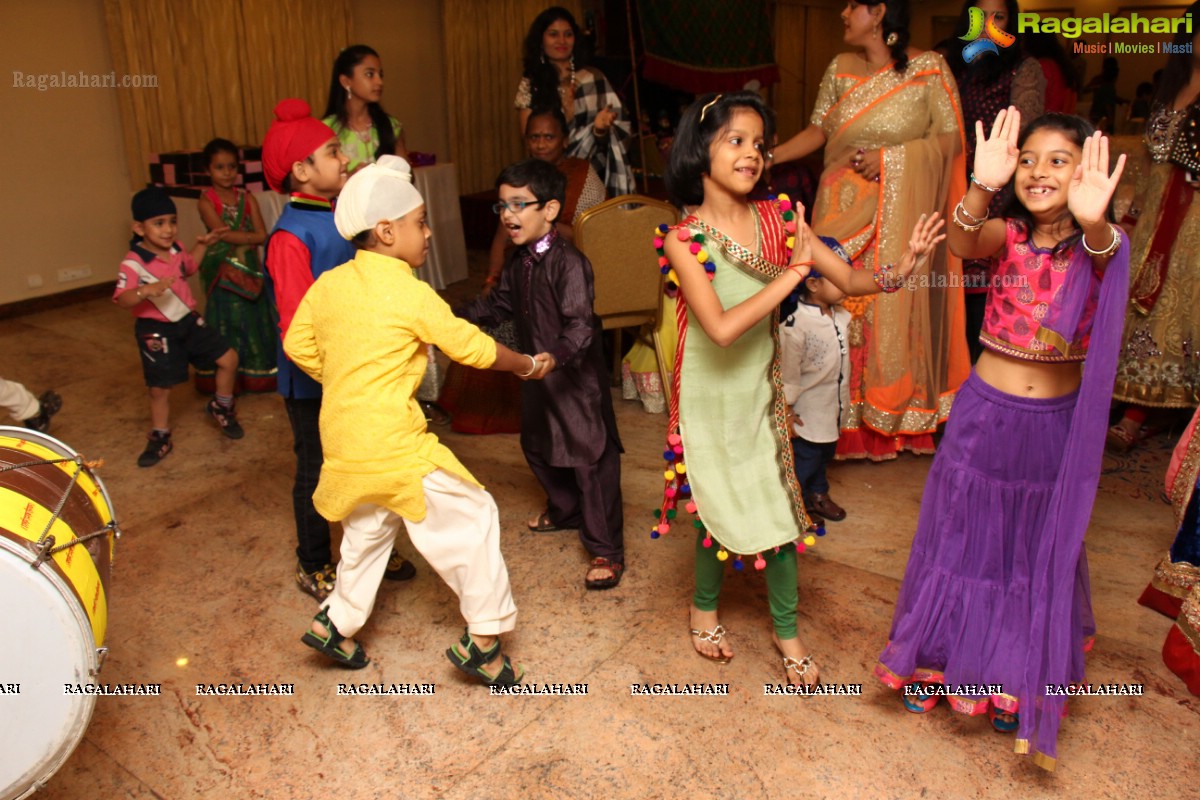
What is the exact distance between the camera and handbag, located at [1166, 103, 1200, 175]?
333 centimetres

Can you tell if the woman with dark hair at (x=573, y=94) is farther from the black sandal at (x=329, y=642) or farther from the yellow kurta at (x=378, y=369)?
the black sandal at (x=329, y=642)

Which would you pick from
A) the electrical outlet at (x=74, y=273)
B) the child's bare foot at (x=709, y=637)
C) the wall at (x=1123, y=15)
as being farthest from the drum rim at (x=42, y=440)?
the wall at (x=1123, y=15)

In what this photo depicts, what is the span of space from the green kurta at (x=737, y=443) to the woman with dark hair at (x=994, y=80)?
64.6 inches

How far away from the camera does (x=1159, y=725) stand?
227 cm

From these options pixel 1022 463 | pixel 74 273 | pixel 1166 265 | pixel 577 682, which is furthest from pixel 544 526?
pixel 74 273

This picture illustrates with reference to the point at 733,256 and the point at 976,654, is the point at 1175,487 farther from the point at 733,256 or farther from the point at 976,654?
the point at 733,256

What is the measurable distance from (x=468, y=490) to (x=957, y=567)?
1174mm

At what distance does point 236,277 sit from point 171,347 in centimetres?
80

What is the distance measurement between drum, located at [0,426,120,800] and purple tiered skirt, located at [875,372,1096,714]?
69.2 inches

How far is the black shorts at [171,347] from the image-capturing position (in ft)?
12.6

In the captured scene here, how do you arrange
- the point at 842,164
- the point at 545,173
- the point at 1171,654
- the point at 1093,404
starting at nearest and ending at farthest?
the point at 1093,404 < the point at 1171,654 < the point at 545,173 < the point at 842,164

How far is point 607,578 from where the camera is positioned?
288cm

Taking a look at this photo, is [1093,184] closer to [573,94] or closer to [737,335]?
[737,335]

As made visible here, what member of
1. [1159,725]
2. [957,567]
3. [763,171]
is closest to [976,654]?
[957,567]
